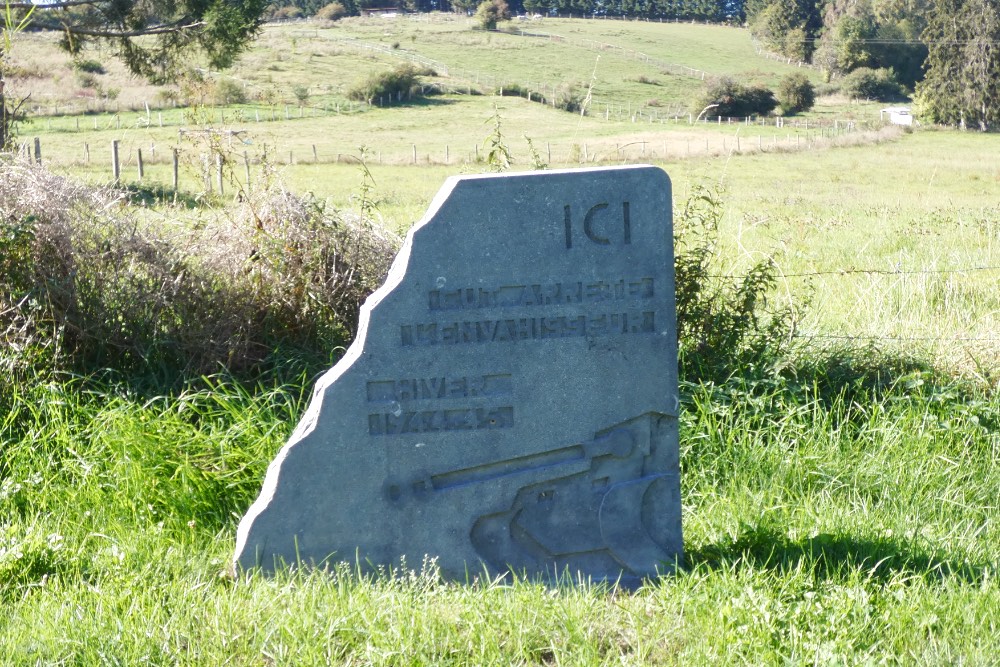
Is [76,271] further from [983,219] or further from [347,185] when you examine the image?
[347,185]

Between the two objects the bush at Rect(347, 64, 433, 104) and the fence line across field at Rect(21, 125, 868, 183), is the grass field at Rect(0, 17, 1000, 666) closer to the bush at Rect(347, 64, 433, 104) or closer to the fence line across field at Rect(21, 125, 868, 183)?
the fence line across field at Rect(21, 125, 868, 183)

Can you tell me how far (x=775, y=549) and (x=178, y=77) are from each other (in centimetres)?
1201

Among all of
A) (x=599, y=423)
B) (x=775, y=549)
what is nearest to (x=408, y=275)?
(x=599, y=423)

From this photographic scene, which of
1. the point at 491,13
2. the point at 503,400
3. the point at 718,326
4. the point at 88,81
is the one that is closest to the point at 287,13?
the point at 491,13

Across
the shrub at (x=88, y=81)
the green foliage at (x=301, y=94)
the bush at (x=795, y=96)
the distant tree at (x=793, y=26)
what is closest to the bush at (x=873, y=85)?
the bush at (x=795, y=96)

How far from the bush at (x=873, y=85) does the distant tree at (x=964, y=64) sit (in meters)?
8.48

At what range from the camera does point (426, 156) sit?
3209 centimetres

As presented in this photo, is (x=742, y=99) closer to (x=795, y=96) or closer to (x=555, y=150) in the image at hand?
(x=795, y=96)

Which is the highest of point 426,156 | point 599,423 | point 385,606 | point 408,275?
point 408,275

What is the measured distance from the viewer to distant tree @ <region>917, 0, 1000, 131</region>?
34.5 metres

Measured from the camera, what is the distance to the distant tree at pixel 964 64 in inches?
1357

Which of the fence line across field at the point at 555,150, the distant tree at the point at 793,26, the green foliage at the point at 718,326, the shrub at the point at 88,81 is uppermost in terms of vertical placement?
the distant tree at the point at 793,26

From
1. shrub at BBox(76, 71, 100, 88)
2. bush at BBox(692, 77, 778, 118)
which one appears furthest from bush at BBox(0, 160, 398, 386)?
bush at BBox(692, 77, 778, 118)

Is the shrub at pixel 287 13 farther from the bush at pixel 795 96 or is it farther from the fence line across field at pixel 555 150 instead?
the fence line across field at pixel 555 150
